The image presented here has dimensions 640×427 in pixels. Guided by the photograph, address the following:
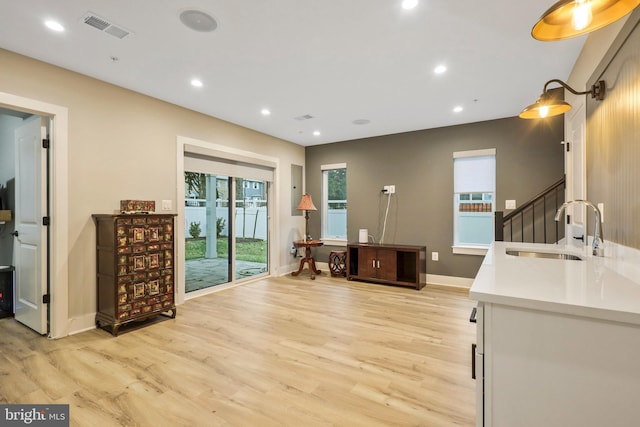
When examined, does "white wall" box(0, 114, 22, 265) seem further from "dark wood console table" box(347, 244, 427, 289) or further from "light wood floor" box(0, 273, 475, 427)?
"dark wood console table" box(347, 244, 427, 289)

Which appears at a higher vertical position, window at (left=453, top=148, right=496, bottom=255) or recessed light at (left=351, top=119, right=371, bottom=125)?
recessed light at (left=351, top=119, right=371, bottom=125)

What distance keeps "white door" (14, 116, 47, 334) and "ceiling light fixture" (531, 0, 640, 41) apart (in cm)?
400

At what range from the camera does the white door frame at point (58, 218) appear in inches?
114

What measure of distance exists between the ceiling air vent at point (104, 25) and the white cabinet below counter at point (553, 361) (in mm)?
2969

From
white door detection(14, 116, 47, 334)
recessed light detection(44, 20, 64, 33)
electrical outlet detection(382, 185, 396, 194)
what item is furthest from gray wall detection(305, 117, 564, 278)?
recessed light detection(44, 20, 64, 33)

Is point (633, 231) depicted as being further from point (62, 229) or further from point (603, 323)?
point (62, 229)

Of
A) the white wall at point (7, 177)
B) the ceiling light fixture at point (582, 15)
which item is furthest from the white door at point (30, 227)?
the ceiling light fixture at point (582, 15)

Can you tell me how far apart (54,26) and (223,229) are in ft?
9.91

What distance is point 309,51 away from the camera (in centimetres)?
267

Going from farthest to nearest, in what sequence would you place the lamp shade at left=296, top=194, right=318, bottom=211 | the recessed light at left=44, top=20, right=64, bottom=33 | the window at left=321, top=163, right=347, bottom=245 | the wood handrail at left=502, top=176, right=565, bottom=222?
the window at left=321, top=163, right=347, bottom=245 → the lamp shade at left=296, top=194, right=318, bottom=211 → the wood handrail at left=502, top=176, right=565, bottom=222 → the recessed light at left=44, top=20, right=64, bottom=33

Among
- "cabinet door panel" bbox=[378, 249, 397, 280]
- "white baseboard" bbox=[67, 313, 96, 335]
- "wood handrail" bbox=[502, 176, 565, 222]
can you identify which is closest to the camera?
"white baseboard" bbox=[67, 313, 96, 335]

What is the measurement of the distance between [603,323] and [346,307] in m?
3.10

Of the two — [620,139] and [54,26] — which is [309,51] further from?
[620,139]

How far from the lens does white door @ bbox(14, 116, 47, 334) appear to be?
296cm
